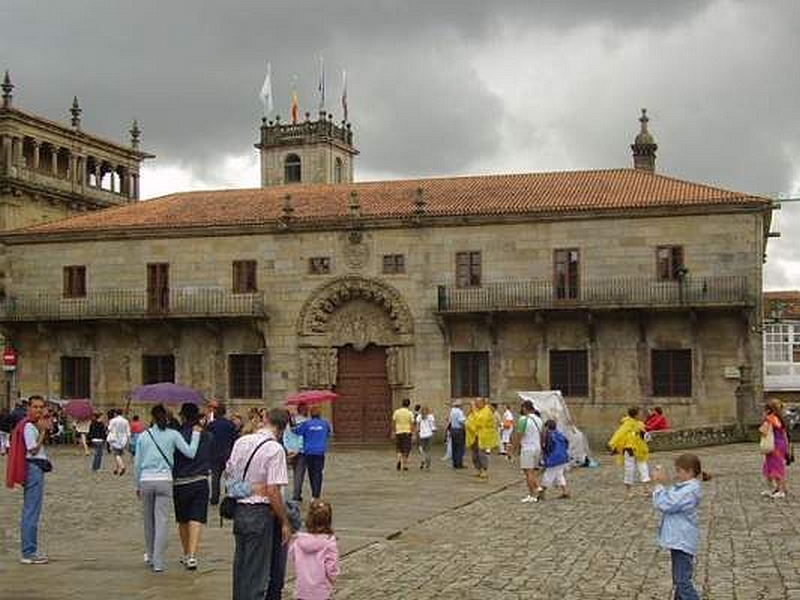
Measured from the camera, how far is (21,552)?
42.6 ft

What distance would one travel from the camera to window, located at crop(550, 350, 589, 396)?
35812 millimetres

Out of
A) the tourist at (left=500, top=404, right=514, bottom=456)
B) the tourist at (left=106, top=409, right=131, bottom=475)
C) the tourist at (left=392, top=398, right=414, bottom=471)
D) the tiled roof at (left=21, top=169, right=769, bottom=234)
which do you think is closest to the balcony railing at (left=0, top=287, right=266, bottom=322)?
the tiled roof at (left=21, top=169, right=769, bottom=234)

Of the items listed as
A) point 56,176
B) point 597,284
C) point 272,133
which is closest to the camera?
point 597,284

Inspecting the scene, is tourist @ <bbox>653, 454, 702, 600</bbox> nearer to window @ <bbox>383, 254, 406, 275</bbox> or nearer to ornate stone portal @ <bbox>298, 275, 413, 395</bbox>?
ornate stone portal @ <bbox>298, 275, 413, 395</bbox>

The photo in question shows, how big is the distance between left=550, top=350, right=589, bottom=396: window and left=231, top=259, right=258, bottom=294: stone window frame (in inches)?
366

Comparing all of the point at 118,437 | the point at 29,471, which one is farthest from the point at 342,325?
the point at 29,471

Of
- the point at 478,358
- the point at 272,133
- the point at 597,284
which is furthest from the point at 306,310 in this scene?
the point at 272,133

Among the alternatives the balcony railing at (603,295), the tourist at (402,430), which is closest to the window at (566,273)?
the balcony railing at (603,295)

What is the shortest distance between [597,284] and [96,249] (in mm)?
15863

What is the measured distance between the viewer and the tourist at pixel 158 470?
466 inches

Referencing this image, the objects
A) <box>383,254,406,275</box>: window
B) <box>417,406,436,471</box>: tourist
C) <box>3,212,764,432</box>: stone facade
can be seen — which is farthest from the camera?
<box>383,254,406,275</box>: window

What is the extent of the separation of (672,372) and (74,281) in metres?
→ 18.9

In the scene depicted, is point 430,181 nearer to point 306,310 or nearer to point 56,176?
point 306,310

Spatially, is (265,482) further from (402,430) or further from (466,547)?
(402,430)
